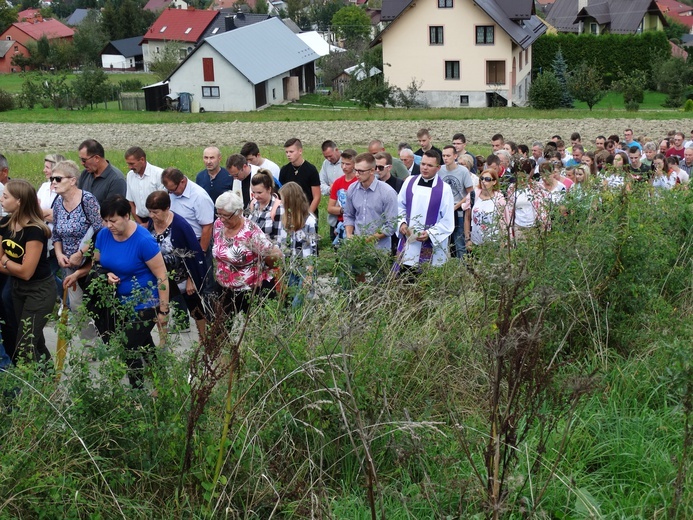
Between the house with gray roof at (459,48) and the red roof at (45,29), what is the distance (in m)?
64.0

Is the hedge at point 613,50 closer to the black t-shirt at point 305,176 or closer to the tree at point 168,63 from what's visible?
the tree at point 168,63

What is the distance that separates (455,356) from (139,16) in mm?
128635

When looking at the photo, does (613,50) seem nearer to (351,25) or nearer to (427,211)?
(351,25)

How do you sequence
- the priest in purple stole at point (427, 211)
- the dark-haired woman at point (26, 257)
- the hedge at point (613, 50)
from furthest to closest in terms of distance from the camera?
the hedge at point (613, 50), the priest in purple stole at point (427, 211), the dark-haired woman at point (26, 257)

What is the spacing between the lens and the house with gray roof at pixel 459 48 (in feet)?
217

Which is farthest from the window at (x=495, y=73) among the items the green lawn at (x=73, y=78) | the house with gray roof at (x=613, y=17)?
the green lawn at (x=73, y=78)

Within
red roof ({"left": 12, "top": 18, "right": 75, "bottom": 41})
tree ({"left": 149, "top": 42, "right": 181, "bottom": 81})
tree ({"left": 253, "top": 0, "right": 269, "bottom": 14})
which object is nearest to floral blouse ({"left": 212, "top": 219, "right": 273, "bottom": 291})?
tree ({"left": 149, "top": 42, "right": 181, "bottom": 81})

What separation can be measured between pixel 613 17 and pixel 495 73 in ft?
76.5

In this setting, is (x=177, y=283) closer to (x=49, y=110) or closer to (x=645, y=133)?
(x=645, y=133)

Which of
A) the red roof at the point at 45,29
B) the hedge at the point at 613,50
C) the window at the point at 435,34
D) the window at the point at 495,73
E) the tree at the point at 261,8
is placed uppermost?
the tree at the point at 261,8

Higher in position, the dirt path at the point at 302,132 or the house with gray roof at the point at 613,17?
the house with gray roof at the point at 613,17

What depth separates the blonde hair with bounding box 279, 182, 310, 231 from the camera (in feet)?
27.9

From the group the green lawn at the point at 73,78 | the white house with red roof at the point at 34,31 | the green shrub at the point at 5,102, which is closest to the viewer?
the green shrub at the point at 5,102

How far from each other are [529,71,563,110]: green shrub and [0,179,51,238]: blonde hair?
188ft
